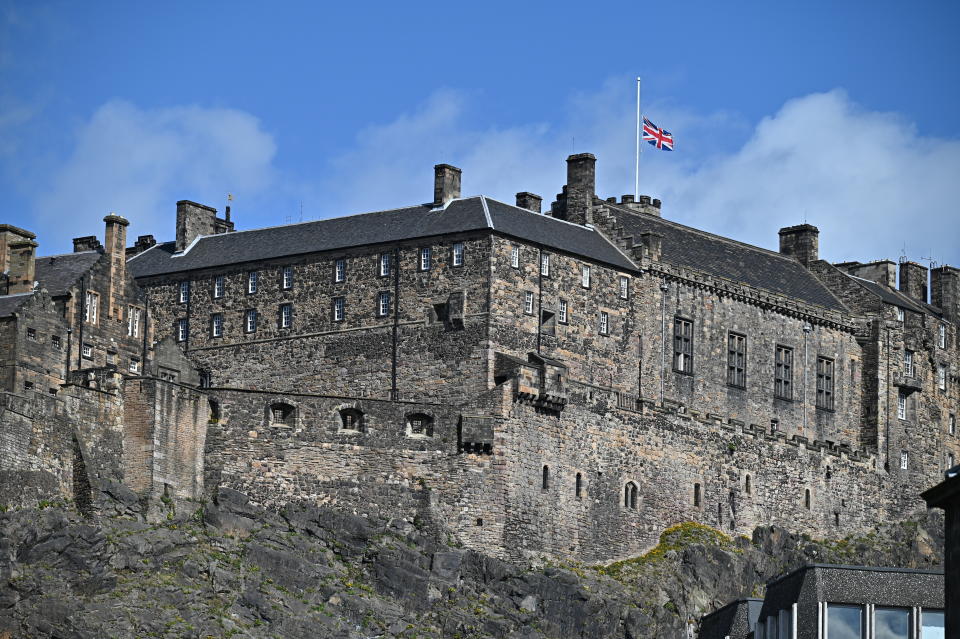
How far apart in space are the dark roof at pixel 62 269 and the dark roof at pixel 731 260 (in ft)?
78.8

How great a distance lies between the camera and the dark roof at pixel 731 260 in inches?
3905

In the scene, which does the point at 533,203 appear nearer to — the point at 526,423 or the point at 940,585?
the point at 526,423

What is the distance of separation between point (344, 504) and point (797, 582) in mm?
35641

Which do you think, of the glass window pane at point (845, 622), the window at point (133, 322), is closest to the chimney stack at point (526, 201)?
the window at point (133, 322)

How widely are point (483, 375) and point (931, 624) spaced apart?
4142 cm

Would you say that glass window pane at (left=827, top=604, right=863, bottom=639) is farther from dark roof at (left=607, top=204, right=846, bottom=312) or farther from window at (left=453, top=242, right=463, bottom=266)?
dark roof at (left=607, top=204, right=846, bottom=312)

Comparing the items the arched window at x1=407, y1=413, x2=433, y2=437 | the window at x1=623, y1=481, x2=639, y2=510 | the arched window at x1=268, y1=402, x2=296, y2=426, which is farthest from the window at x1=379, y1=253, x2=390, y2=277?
the window at x1=623, y1=481, x2=639, y2=510

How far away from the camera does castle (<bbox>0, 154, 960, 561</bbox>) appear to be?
81.8 meters

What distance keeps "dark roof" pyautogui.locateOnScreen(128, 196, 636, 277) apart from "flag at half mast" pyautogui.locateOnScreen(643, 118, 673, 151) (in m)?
8.48

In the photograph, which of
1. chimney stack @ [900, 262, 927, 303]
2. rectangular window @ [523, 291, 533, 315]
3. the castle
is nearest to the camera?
the castle

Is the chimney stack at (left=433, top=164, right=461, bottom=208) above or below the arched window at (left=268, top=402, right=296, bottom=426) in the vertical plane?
above

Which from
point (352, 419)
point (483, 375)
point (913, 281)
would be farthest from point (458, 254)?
point (913, 281)

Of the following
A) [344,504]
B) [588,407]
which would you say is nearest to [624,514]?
[588,407]

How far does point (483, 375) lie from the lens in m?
86.7
